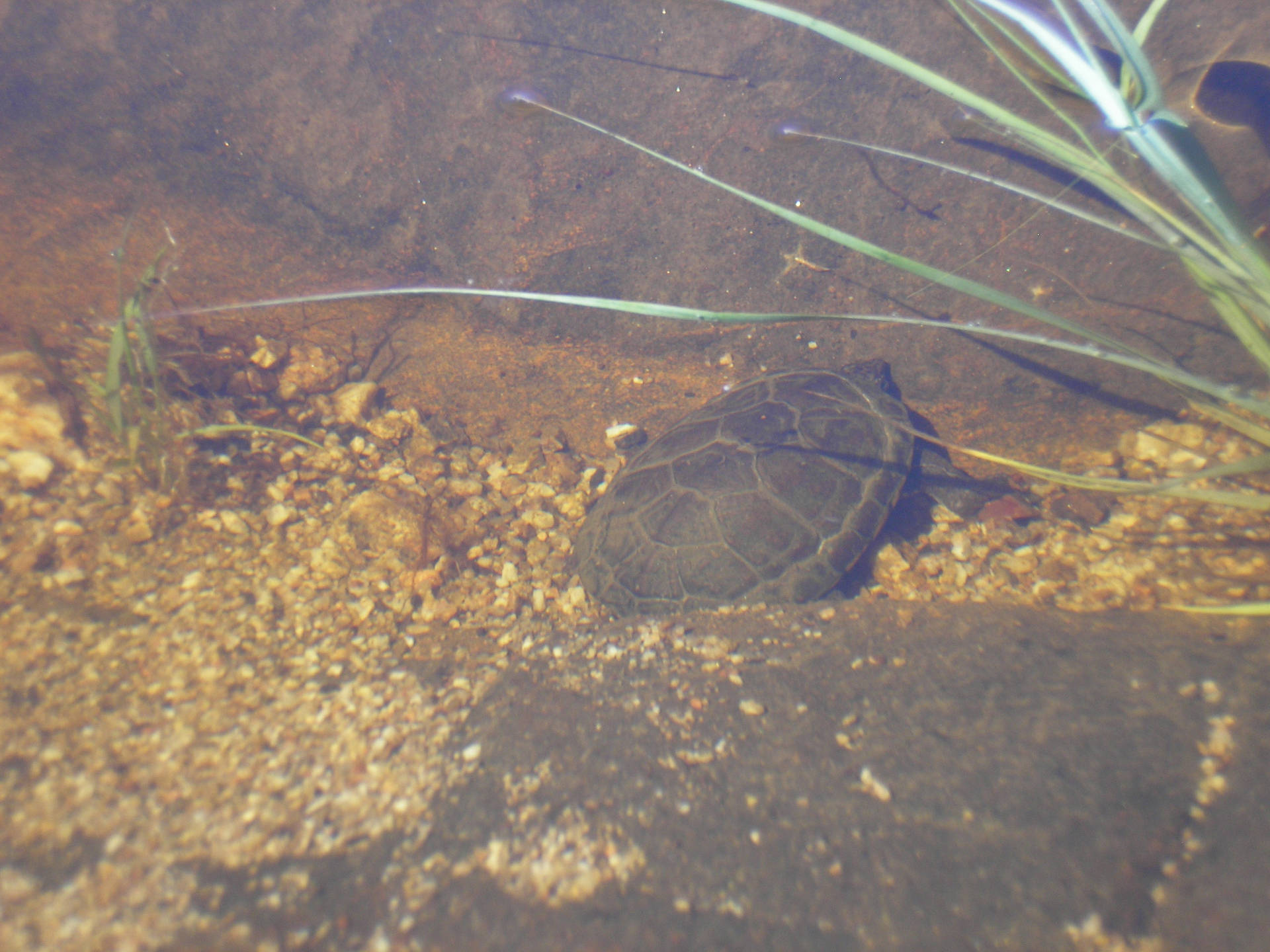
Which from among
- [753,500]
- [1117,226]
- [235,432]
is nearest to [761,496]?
[753,500]

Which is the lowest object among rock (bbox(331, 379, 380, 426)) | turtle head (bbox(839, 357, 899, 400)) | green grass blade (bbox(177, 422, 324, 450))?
rock (bbox(331, 379, 380, 426))

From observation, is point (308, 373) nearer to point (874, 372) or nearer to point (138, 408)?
point (138, 408)

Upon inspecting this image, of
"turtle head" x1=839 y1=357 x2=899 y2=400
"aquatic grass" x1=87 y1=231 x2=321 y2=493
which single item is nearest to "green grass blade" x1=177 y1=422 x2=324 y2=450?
"aquatic grass" x1=87 y1=231 x2=321 y2=493

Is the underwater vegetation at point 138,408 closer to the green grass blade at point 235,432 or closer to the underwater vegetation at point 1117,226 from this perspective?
the green grass blade at point 235,432

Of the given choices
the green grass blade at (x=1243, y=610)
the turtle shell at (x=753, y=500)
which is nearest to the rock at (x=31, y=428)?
the turtle shell at (x=753, y=500)

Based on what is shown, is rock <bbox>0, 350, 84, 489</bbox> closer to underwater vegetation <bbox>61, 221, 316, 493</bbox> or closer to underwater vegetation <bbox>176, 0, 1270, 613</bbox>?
underwater vegetation <bbox>61, 221, 316, 493</bbox>

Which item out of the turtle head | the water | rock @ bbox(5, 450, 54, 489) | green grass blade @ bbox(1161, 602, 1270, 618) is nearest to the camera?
the water

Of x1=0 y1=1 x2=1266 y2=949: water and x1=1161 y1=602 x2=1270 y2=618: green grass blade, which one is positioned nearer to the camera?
x1=0 y1=1 x2=1266 y2=949: water

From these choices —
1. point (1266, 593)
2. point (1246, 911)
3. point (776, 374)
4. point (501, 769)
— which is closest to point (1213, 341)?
point (1266, 593)

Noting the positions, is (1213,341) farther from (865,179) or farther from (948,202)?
(865,179)
